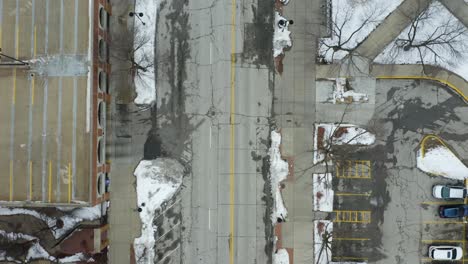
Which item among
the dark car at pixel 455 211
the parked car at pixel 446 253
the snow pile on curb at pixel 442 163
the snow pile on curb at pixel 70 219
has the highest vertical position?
the snow pile on curb at pixel 442 163

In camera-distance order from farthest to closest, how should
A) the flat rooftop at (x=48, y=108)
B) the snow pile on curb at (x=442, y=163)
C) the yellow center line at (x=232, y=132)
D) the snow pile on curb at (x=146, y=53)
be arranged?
1. the snow pile on curb at (x=146, y=53)
2. the yellow center line at (x=232, y=132)
3. the snow pile on curb at (x=442, y=163)
4. the flat rooftop at (x=48, y=108)

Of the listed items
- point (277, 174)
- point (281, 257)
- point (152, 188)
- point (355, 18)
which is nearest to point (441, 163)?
point (277, 174)

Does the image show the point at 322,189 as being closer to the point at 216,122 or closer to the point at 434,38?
the point at 216,122

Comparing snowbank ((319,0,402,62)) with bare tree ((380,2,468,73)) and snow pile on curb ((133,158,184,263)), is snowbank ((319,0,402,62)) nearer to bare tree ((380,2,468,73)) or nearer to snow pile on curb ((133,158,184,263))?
bare tree ((380,2,468,73))

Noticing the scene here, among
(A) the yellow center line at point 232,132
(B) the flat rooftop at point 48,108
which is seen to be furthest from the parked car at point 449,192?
(B) the flat rooftop at point 48,108

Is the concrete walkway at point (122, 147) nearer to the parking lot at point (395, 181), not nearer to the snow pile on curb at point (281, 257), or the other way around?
the snow pile on curb at point (281, 257)

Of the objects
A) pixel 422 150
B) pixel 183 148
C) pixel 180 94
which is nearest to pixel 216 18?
pixel 180 94

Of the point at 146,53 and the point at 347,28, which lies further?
the point at 146,53
